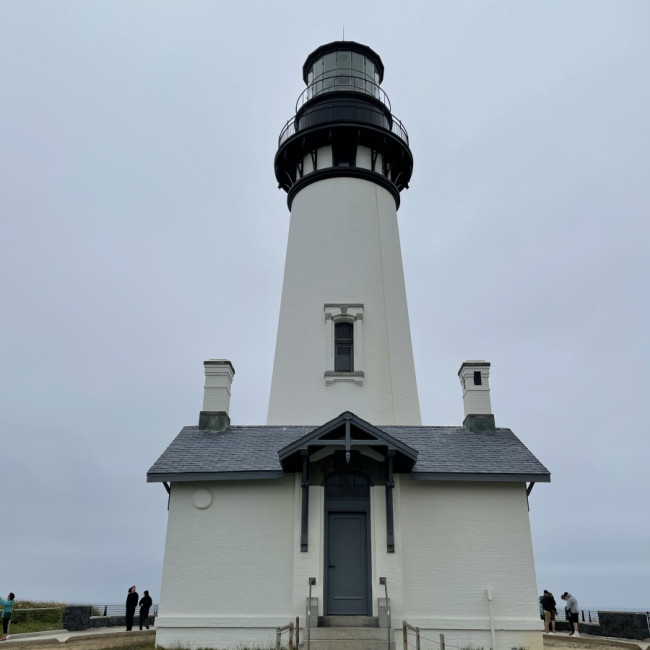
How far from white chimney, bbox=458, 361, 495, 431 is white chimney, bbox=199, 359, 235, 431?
5637 millimetres

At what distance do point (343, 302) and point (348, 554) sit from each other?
741 cm

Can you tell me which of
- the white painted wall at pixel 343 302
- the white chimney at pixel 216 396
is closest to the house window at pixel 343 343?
the white painted wall at pixel 343 302

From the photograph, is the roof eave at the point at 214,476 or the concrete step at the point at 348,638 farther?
the roof eave at the point at 214,476

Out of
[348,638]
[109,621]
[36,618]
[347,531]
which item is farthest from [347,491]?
[36,618]

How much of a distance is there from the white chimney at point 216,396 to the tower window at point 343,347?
3301 millimetres

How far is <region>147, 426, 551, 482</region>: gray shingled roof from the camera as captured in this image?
1370cm

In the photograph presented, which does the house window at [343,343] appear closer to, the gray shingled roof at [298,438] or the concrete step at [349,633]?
the gray shingled roof at [298,438]

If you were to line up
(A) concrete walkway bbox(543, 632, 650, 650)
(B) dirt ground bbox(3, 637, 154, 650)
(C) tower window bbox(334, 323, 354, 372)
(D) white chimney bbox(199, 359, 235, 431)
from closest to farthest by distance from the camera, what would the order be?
(B) dirt ground bbox(3, 637, 154, 650) → (A) concrete walkway bbox(543, 632, 650, 650) → (D) white chimney bbox(199, 359, 235, 431) → (C) tower window bbox(334, 323, 354, 372)

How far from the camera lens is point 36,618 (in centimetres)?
2072

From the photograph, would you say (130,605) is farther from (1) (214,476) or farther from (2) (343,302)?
(2) (343,302)

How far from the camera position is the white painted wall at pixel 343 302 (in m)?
17.8

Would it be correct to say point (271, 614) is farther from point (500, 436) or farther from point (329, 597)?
point (500, 436)

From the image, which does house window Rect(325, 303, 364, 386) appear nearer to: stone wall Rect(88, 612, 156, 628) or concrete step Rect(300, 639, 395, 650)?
concrete step Rect(300, 639, 395, 650)

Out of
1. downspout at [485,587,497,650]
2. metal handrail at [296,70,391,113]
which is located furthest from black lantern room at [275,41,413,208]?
downspout at [485,587,497,650]
